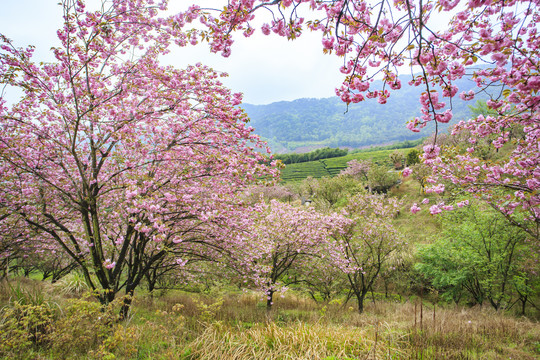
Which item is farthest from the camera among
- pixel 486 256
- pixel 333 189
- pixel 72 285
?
pixel 333 189

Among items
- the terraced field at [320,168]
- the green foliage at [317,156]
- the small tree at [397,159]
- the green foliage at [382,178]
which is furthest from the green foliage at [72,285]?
the green foliage at [317,156]

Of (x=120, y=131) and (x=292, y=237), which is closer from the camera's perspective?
(x=120, y=131)

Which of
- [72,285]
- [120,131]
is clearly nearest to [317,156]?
[72,285]

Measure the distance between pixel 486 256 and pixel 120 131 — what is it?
50.4 feet

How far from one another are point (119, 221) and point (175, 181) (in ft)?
8.02

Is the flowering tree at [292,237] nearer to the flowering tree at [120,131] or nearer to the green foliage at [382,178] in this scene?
the flowering tree at [120,131]

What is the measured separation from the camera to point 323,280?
13.7 meters

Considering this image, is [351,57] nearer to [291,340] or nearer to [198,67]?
[198,67]

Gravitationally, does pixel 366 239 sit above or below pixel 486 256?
above

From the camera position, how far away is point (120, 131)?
18.1 ft

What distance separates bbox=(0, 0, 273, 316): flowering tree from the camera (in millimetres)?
5152

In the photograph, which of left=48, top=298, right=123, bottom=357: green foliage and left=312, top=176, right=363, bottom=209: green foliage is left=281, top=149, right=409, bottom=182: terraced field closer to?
left=312, top=176, right=363, bottom=209: green foliage

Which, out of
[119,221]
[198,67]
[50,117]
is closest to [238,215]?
[119,221]

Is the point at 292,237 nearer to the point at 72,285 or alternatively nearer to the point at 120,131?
the point at 120,131
